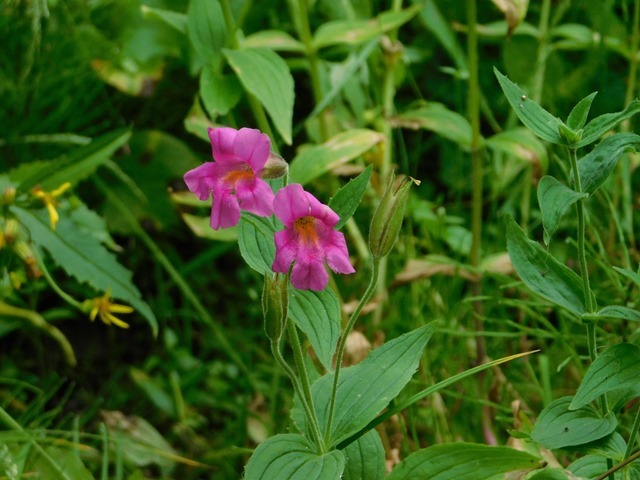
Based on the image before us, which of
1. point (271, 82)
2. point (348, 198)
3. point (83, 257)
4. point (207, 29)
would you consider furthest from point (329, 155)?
point (348, 198)

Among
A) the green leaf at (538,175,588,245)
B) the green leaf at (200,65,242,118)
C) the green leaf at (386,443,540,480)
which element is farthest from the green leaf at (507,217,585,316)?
the green leaf at (200,65,242,118)

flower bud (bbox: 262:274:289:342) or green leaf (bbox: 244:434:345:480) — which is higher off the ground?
flower bud (bbox: 262:274:289:342)

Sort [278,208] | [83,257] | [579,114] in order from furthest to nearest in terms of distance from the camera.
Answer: [83,257], [579,114], [278,208]

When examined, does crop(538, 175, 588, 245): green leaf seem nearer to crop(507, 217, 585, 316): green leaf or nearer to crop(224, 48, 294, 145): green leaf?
crop(507, 217, 585, 316): green leaf

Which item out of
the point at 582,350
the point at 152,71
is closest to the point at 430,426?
the point at 582,350

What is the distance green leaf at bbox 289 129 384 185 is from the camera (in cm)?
150

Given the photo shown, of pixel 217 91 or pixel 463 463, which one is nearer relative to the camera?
pixel 463 463

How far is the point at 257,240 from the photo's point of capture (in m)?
1.03

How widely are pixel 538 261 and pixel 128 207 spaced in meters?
1.21

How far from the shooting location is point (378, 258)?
0.94 metres

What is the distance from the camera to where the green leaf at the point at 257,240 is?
1.00m

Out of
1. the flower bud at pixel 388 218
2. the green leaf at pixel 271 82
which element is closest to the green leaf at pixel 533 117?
the flower bud at pixel 388 218

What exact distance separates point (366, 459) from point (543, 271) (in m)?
0.31

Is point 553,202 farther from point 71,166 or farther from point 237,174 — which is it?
point 71,166
